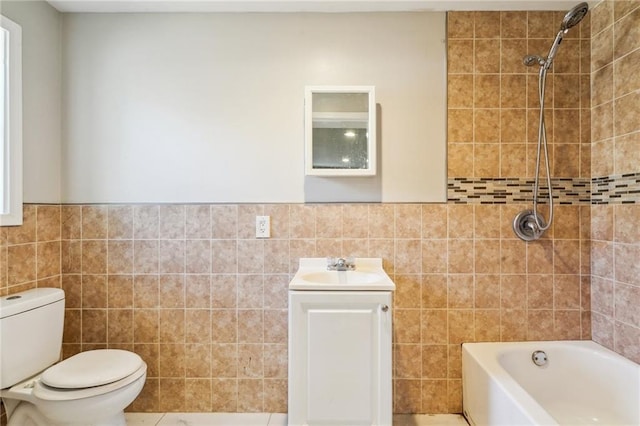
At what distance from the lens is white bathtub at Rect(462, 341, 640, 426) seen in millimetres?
1436

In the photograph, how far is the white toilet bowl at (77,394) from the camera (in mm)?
1271

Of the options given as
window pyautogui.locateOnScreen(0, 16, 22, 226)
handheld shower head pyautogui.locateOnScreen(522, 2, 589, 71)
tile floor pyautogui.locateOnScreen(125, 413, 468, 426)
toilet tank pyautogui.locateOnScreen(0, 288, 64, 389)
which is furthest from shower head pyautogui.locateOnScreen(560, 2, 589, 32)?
toilet tank pyautogui.locateOnScreen(0, 288, 64, 389)

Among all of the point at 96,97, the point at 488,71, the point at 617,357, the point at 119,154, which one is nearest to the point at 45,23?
the point at 96,97

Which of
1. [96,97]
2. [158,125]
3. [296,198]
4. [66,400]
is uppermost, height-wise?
[96,97]

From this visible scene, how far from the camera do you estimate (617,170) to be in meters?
1.59

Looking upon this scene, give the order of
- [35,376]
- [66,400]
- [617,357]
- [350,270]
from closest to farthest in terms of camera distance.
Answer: [66,400], [35,376], [617,357], [350,270]

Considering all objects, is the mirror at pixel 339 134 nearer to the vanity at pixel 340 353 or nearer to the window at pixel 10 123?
the vanity at pixel 340 353

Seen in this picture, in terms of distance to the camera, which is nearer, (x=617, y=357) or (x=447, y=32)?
(x=617, y=357)

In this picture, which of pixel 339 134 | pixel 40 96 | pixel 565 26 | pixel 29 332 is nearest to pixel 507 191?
pixel 565 26

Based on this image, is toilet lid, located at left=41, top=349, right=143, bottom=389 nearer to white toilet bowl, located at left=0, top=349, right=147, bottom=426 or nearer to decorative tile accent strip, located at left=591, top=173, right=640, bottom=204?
white toilet bowl, located at left=0, top=349, right=147, bottom=426

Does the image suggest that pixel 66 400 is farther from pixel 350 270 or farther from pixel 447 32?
pixel 447 32

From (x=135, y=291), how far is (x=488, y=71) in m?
2.42

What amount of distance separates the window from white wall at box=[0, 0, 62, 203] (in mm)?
34

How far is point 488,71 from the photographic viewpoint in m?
1.75
